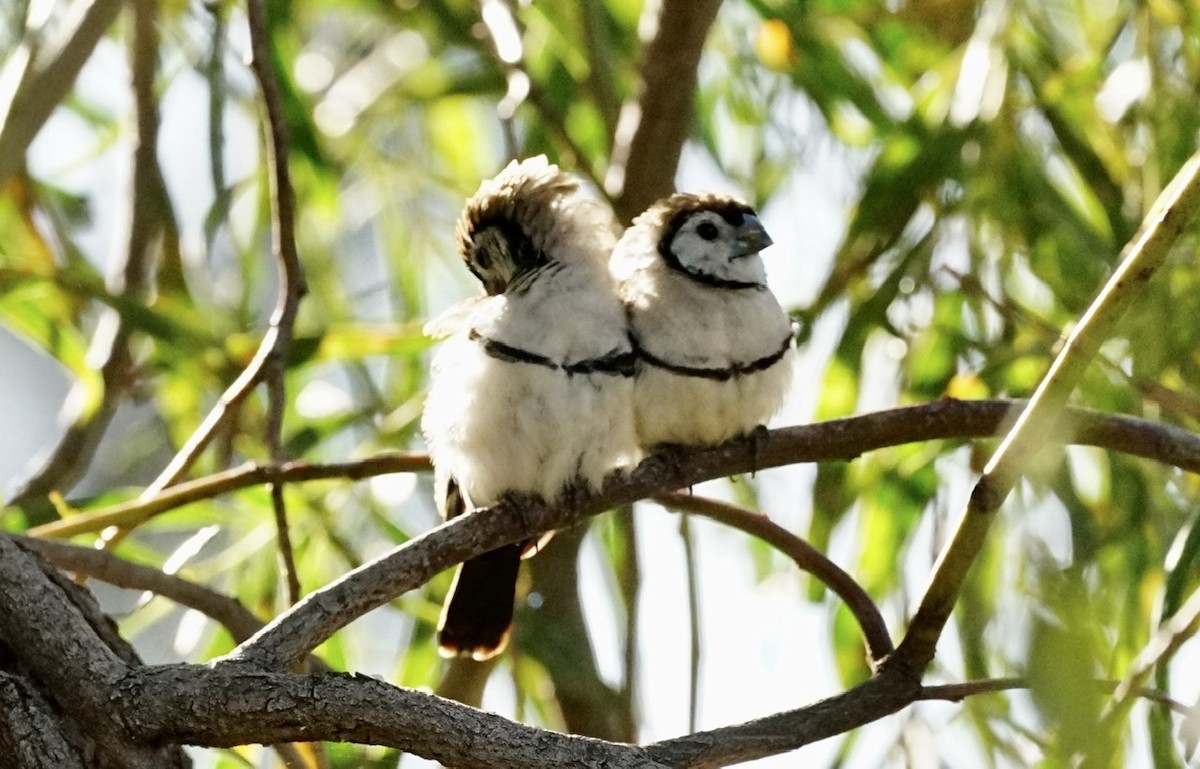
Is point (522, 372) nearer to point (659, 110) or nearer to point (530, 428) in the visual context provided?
point (530, 428)

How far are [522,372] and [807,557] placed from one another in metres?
0.48

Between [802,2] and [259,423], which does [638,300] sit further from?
[259,423]

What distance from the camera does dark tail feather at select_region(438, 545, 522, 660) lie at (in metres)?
2.37

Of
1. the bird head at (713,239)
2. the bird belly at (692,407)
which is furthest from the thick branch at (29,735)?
the bird head at (713,239)

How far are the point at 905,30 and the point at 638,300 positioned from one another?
32.0 inches

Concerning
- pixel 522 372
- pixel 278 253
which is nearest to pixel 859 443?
pixel 522 372

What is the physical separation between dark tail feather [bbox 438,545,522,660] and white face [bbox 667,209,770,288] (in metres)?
0.52

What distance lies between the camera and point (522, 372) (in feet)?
7.34

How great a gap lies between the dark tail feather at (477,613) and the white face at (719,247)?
0.52 m

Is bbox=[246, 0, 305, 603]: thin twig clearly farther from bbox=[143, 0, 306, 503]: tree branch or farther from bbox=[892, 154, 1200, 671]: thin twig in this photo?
bbox=[892, 154, 1200, 671]: thin twig

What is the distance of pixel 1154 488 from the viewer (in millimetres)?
2266

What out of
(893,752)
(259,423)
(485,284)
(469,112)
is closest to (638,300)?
(485,284)

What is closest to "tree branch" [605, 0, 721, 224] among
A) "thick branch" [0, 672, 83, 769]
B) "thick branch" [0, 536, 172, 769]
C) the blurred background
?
the blurred background

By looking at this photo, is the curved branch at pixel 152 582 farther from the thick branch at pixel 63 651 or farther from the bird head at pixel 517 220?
the bird head at pixel 517 220
